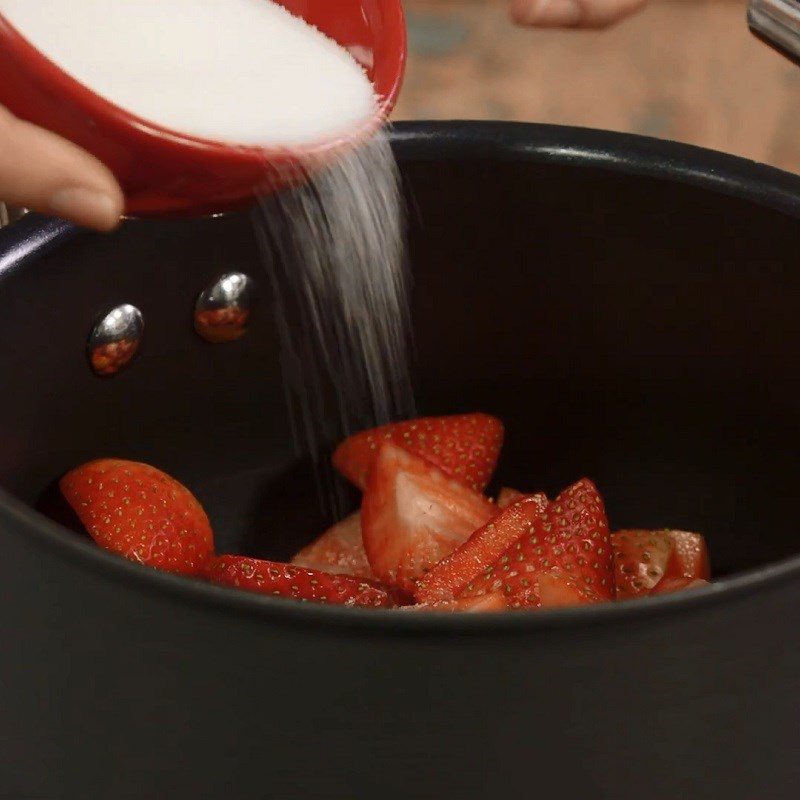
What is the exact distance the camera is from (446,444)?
2.72 ft

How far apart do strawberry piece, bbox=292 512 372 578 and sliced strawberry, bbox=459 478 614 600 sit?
143mm

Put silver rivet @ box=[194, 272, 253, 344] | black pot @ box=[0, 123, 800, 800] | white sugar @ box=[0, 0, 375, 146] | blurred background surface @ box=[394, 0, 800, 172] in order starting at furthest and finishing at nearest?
blurred background surface @ box=[394, 0, 800, 172], silver rivet @ box=[194, 272, 253, 344], white sugar @ box=[0, 0, 375, 146], black pot @ box=[0, 123, 800, 800]

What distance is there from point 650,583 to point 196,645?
1.18 ft

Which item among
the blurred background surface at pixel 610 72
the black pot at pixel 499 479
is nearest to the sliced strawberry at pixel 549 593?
the black pot at pixel 499 479

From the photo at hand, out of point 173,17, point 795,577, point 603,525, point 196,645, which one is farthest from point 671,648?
point 173,17

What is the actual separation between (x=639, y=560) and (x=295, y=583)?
212 millimetres

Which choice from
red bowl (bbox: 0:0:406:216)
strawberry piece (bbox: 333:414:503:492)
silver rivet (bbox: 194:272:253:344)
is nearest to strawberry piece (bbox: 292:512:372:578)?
strawberry piece (bbox: 333:414:503:492)

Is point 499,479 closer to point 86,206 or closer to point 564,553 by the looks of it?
point 564,553

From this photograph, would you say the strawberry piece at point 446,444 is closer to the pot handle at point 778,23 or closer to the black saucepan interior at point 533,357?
the black saucepan interior at point 533,357

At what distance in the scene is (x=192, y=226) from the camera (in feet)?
2.51

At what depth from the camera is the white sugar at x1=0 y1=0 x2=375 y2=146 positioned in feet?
1.88

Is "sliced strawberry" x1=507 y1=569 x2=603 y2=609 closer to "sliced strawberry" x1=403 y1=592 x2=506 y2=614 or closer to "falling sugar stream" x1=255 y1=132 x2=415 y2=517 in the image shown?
"sliced strawberry" x1=403 y1=592 x2=506 y2=614

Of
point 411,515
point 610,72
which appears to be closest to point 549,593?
point 411,515

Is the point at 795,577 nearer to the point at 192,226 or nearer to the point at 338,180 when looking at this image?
the point at 338,180
